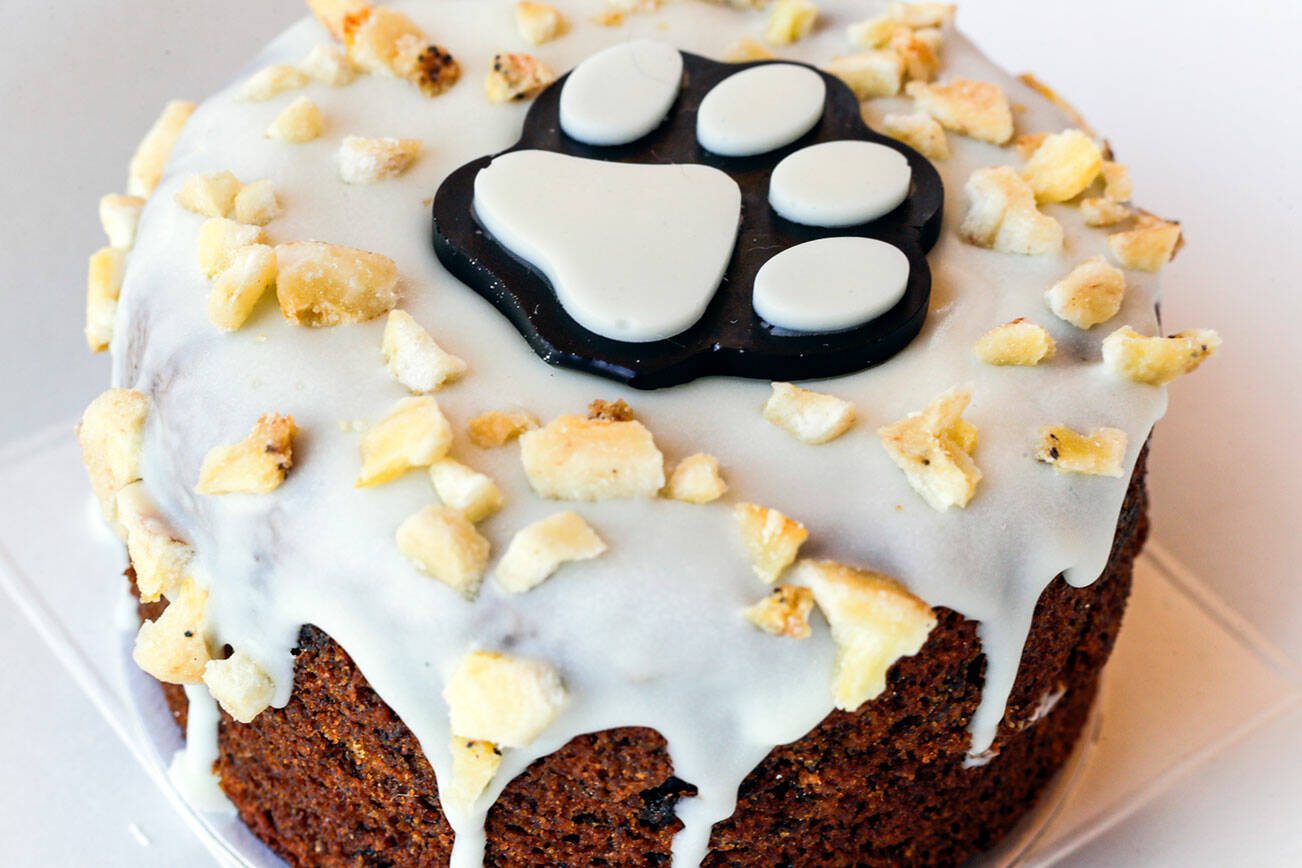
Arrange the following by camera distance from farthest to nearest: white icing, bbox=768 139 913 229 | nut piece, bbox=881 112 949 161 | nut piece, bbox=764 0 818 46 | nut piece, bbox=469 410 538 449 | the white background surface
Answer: the white background surface < nut piece, bbox=764 0 818 46 < nut piece, bbox=881 112 949 161 < white icing, bbox=768 139 913 229 < nut piece, bbox=469 410 538 449

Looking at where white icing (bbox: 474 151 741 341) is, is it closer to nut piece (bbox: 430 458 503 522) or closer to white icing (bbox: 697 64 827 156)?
white icing (bbox: 697 64 827 156)

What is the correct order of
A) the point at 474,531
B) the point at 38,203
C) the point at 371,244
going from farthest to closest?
the point at 38,203 < the point at 371,244 < the point at 474,531

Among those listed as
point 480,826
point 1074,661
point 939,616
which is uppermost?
point 939,616

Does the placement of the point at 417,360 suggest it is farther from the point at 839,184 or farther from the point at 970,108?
the point at 970,108

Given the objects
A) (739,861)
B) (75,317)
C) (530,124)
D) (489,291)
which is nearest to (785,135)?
(530,124)

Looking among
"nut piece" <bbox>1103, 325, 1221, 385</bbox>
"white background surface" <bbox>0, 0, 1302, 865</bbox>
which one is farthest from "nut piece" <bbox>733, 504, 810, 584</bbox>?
"white background surface" <bbox>0, 0, 1302, 865</bbox>

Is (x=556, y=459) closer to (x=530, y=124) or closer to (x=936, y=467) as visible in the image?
(x=936, y=467)

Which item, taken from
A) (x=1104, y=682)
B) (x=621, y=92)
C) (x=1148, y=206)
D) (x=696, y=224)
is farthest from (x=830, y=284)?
(x=1148, y=206)
